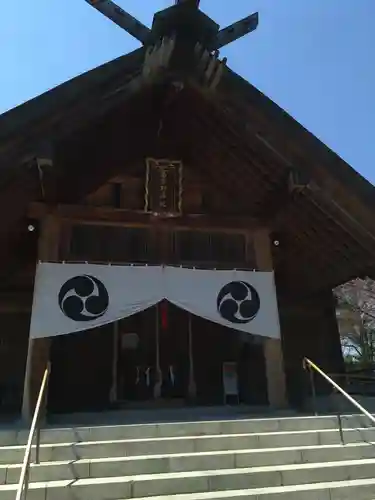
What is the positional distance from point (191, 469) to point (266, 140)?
5127mm

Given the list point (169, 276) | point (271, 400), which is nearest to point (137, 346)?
point (169, 276)

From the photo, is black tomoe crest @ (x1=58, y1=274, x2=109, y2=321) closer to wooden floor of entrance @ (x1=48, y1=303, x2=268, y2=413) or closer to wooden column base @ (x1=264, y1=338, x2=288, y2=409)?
wooden floor of entrance @ (x1=48, y1=303, x2=268, y2=413)

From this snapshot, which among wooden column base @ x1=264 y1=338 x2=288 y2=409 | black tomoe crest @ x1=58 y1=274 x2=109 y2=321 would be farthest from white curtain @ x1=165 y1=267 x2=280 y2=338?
black tomoe crest @ x1=58 y1=274 x2=109 y2=321

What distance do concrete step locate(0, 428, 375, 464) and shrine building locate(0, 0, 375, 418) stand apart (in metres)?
1.65

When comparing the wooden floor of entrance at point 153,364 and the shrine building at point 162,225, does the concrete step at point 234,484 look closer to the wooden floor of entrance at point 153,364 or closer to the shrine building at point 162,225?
the shrine building at point 162,225

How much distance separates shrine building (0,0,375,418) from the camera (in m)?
6.55

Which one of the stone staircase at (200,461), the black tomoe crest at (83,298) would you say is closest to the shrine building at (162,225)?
the black tomoe crest at (83,298)

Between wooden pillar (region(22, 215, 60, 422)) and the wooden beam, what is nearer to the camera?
wooden pillar (region(22, 215, 60, 422))

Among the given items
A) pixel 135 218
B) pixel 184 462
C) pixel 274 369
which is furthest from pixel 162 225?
pixel 184 462

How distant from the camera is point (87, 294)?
6.77 metres

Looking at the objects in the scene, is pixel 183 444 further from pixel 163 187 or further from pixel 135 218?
pixel 163 187

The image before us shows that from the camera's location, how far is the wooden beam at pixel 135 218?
729 centimetres

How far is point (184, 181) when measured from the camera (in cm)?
816

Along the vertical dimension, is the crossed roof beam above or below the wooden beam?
above
